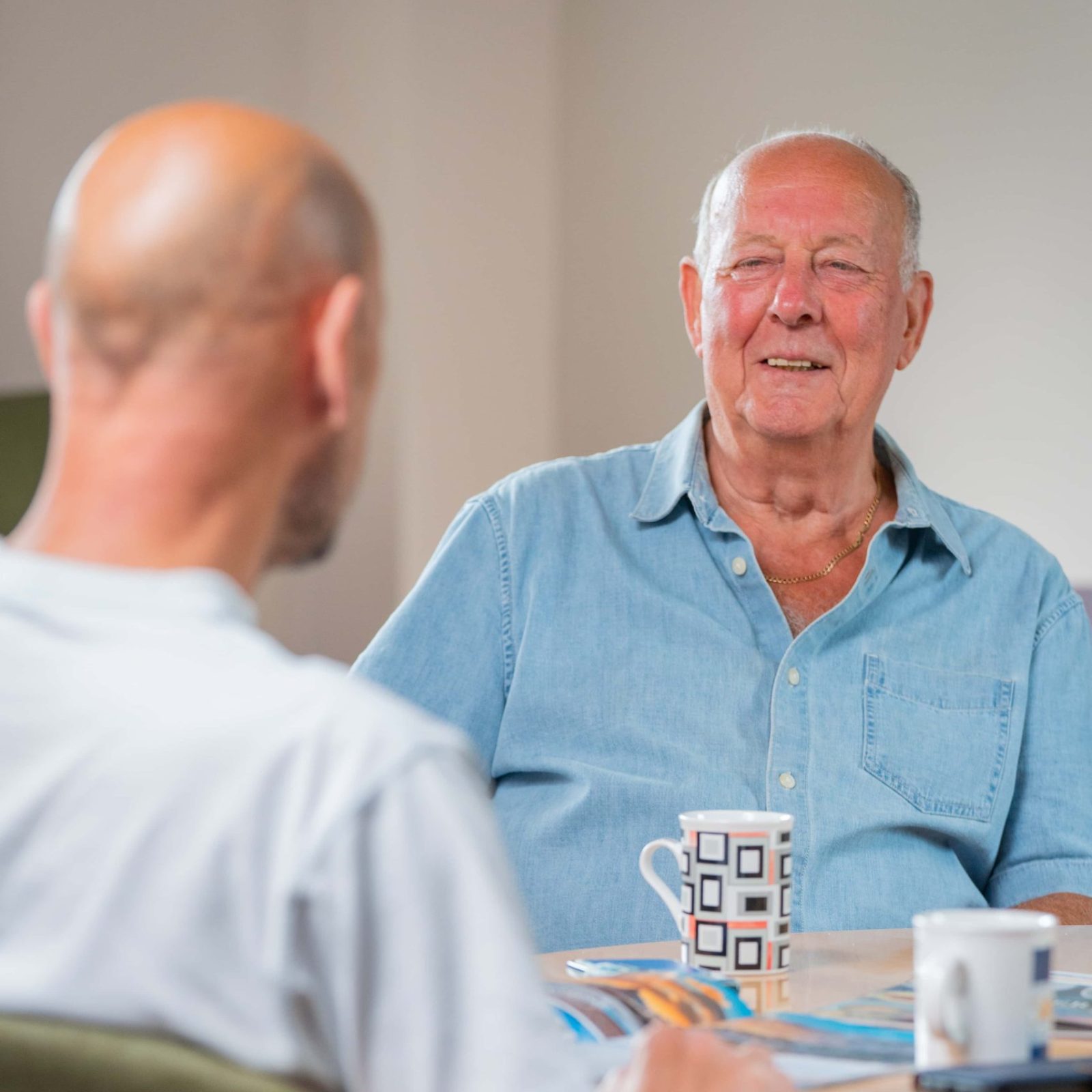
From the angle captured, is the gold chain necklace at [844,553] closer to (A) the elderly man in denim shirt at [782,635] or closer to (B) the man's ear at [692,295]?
(A) the elderly man in denim shirt at [782,635]

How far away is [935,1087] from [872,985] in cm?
32

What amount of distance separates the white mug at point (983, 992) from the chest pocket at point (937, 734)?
0.77 meters

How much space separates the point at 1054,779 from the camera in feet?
5.51

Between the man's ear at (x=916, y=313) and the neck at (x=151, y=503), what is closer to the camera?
the neck at (x=151, y=503)

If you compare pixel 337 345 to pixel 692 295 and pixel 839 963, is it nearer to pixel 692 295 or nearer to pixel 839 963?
pixel 839 963

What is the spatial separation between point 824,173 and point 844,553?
0.46 m

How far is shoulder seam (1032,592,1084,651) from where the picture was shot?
1.75 meters

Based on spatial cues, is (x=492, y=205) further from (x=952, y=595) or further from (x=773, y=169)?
(x=952, y=595)

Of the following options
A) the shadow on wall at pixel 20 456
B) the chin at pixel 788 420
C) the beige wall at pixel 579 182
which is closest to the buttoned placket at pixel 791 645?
the chin at pixel 788 420

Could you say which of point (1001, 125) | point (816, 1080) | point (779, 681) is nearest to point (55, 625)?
point (816, 1080)

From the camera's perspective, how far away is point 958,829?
1604mm

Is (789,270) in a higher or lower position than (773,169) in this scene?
lower

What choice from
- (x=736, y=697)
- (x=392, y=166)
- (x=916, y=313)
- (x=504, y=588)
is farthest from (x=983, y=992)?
(x=392, y=166)

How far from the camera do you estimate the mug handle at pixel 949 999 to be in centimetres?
83
